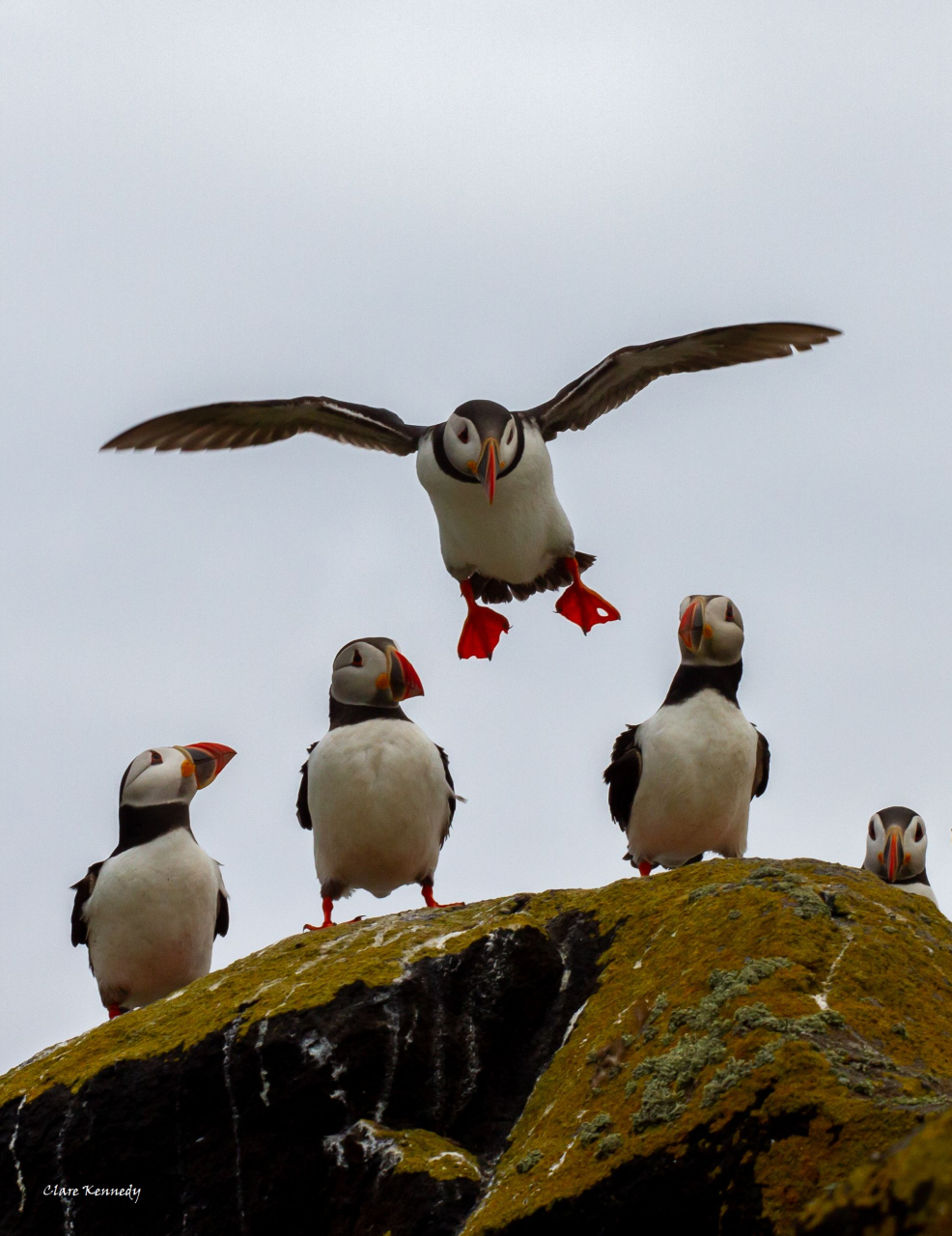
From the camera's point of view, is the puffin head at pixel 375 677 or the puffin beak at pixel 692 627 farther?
the puffin head at pixel 375 677

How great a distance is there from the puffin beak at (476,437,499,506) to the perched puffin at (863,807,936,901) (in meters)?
3.49

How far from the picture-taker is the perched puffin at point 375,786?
8344mm

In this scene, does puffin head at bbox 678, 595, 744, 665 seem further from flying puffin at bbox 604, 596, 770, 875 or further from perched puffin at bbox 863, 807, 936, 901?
perched puffin at bbox 863, 807, 936, 901

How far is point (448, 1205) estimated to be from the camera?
4.98m

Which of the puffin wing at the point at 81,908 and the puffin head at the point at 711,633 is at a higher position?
the puffin head at the point at 711,633

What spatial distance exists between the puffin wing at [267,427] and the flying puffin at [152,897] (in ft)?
10.6

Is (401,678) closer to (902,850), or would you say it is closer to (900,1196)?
(902,850)

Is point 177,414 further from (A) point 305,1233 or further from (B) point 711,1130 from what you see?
(B) point 711,1130

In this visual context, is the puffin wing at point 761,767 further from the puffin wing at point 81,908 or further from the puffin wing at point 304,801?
the puffin wing at point 81,908

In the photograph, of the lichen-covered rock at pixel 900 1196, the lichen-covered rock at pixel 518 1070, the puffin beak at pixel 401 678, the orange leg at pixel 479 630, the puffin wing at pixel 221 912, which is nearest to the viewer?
the lichen-covered rock at pixel 900 1196

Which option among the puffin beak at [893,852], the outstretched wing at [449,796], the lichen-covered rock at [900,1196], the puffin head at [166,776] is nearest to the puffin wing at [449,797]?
the outstretched wing at [449,796]

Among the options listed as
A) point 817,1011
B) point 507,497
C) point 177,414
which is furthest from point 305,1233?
point 177,414

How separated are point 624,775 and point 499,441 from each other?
2715mm

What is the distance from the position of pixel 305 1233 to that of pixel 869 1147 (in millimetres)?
2250
